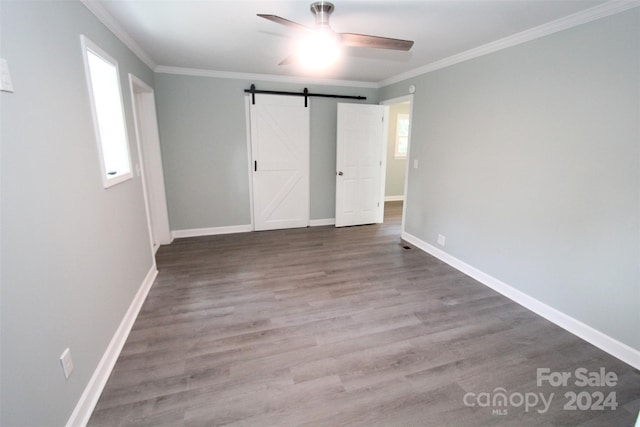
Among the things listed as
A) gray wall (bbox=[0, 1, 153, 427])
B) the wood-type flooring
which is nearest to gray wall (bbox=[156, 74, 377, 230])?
the wood-type flooring

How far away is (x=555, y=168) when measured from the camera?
2.40m

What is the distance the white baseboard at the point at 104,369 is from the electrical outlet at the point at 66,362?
207 mm

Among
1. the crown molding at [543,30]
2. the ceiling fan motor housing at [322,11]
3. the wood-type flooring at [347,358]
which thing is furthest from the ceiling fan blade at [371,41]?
the wood-type flooring at [347,358]

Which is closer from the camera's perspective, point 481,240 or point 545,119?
point 545,119

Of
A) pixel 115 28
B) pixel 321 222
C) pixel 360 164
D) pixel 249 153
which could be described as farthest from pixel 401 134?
pixel 115 28

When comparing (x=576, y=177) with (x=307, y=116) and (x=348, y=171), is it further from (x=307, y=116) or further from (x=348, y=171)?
(x=307, y=116)

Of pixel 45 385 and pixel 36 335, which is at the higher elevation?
pixel 36 335

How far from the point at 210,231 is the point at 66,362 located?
324 cm

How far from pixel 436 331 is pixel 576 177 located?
165 centimetres

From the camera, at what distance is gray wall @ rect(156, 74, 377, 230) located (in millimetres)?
4098

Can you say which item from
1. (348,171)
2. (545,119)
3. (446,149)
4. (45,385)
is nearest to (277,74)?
(348,171)

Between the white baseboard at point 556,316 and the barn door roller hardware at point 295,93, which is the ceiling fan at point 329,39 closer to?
the barn door roller hardware at point 295,93

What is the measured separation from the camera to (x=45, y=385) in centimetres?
129

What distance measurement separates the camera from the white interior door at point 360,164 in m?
4.77
